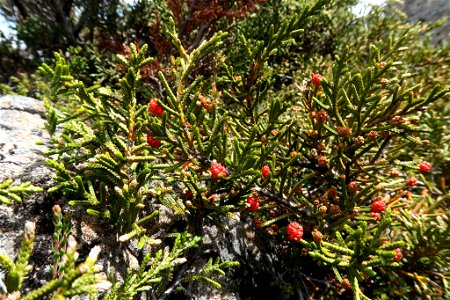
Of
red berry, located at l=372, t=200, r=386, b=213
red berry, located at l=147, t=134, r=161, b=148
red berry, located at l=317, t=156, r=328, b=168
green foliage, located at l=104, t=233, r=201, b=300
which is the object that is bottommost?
green foliage, located at l=104, t=233, r=201, b=300

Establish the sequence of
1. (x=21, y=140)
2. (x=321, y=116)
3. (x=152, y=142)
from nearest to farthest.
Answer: (x=152, y=142) < (x=321, y=116) < (x=21, y=140)

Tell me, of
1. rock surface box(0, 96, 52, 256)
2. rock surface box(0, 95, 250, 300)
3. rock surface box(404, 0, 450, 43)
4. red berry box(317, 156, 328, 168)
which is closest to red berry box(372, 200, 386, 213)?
red berry box(317, 156, 328, 168)

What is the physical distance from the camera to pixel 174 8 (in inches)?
189

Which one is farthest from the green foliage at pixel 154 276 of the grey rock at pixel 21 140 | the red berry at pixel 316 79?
the red berry at pixel 316 79

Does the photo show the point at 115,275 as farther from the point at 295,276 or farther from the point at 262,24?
the point at 262,24

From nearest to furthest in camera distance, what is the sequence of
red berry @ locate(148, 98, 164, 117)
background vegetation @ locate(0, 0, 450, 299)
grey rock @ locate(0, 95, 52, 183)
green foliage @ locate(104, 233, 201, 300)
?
green foliage @ locate(104, 233, 201, 300) < background vegetation @ locate(0, 0, 450, 299) < red berry @ locate(148, 98, 164, 117) < grey rock @ locate(0, 95, 52, 183)

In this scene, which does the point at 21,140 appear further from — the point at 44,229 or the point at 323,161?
the point at 323,161

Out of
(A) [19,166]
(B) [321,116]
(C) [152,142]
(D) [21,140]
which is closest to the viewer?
(C) [152,142]

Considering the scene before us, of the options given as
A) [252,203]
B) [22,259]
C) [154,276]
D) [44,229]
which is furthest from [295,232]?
[44,229]

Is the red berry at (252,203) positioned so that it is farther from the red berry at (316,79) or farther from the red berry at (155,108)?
the red berry at (316,79)

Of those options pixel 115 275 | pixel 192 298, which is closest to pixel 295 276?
pixel 192 298

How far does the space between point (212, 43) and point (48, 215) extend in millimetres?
1936

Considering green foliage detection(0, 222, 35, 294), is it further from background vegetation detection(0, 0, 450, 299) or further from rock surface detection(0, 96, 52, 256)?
rock surface detection(0, 96, 52, 256)

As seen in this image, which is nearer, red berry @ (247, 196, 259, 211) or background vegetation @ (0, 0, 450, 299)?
background vegetation @ (0, 0, 450, 299)
